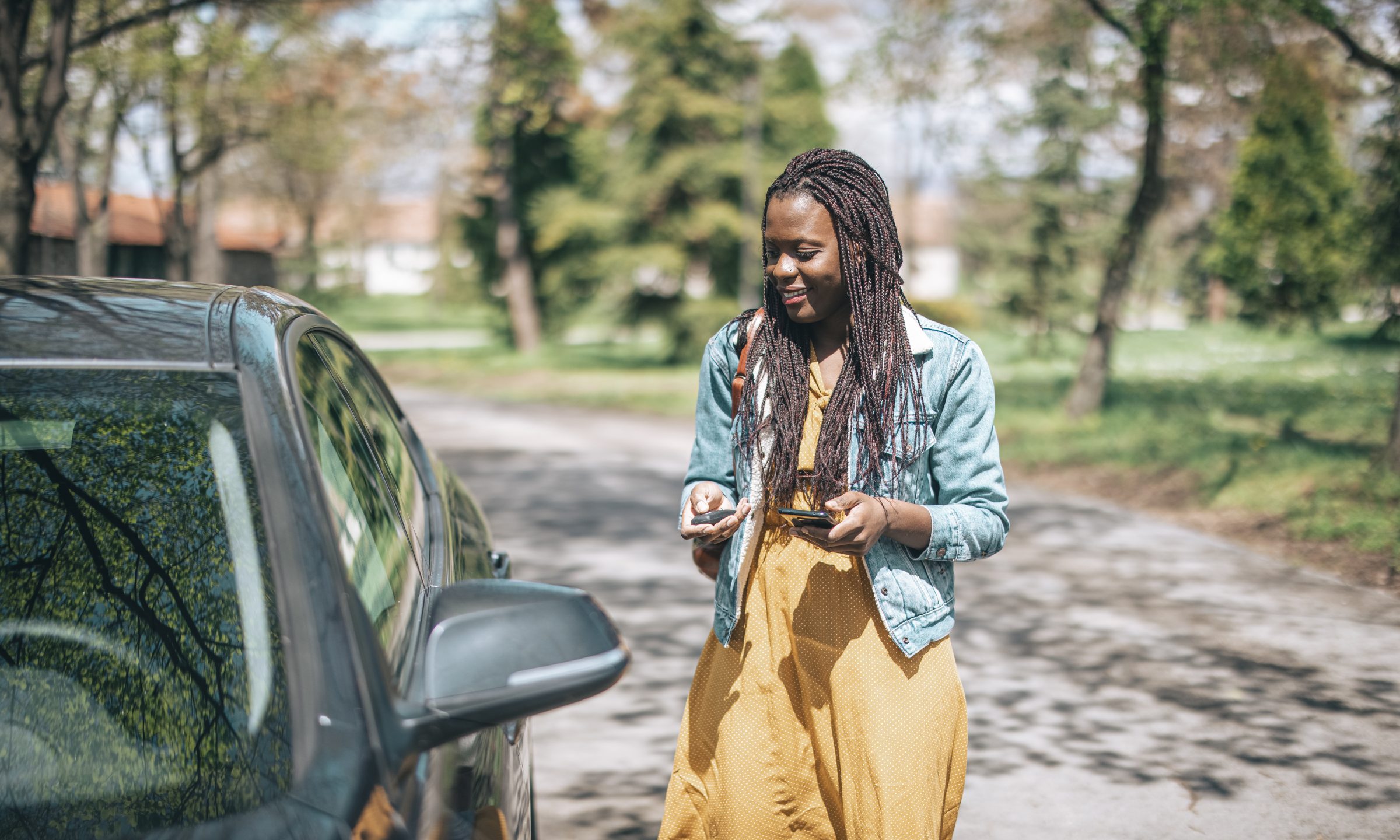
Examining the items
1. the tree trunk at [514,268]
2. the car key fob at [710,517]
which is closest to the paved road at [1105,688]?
the car key fob at [710,517]

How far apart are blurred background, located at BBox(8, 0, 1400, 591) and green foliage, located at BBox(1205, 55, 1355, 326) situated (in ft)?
0.28

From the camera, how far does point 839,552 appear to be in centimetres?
222

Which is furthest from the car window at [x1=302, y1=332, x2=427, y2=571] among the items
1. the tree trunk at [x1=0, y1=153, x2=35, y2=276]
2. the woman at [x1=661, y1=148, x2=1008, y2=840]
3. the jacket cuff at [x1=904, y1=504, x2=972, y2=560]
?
the tree trunk at [x1=0, y1=153, x2=35, y2=276]

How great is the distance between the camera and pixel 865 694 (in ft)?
7.47

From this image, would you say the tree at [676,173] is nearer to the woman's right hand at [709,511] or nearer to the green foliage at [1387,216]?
the green foliage at [1387,216]

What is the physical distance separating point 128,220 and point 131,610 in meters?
43.3

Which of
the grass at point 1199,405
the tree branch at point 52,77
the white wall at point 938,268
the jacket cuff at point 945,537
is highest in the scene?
the white wall at point 938,268

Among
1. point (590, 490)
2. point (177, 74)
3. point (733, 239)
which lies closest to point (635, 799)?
point (590, 490)

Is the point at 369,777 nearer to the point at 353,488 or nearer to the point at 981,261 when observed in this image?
the point at 353,488

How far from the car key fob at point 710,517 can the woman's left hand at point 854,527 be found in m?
0.16

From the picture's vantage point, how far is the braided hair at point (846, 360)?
231 centimetres

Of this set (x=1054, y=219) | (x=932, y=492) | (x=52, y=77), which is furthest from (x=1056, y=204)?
(x=932, y=492)

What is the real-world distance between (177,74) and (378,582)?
16.1 m

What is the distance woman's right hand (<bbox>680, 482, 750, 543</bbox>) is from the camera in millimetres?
2236
